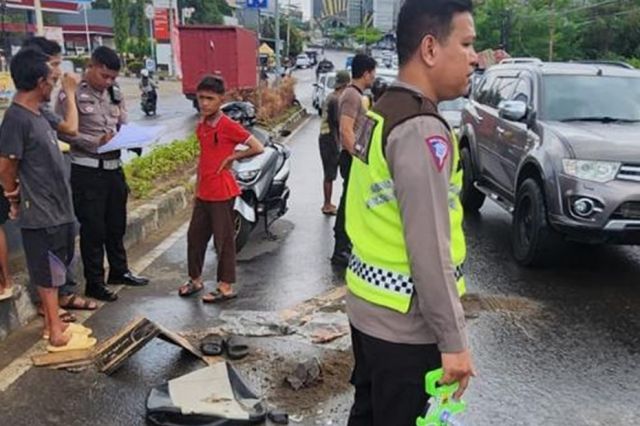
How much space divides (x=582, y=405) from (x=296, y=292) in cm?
249

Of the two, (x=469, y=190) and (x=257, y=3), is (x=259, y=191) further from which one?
(x=257, y=3)

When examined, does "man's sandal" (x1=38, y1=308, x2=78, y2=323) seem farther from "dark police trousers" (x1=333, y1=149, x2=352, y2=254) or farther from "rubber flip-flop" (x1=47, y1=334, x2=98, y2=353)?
"dark police trousers" (x1=333, y1=149, x2=352, y2=254)

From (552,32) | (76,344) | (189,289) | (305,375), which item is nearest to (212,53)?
(189,289)

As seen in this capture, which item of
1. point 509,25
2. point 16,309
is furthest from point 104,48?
point 509,25

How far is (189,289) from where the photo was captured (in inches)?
Answer: 210

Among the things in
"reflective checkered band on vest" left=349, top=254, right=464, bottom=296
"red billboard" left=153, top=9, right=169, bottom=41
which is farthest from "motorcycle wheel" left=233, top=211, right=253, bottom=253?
"red billboard" left=153, top=9, right=169, bottom=41

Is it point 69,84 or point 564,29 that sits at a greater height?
point 564,29

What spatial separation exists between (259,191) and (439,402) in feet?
15.3

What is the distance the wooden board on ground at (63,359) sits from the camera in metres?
3.99

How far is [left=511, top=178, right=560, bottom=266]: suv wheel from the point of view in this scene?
5.82 meters

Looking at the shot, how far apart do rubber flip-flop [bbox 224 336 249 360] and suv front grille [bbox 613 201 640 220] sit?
3.10 m

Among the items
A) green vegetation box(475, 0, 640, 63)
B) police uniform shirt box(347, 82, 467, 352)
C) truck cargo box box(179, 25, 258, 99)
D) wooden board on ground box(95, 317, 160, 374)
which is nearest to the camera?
police uniform shirt box(347, 82, 467, 352)

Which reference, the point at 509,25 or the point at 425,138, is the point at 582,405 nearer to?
the point at 425,138

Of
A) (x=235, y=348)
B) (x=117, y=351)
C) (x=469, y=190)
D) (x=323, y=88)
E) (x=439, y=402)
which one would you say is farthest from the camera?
(x=323, y=88)
